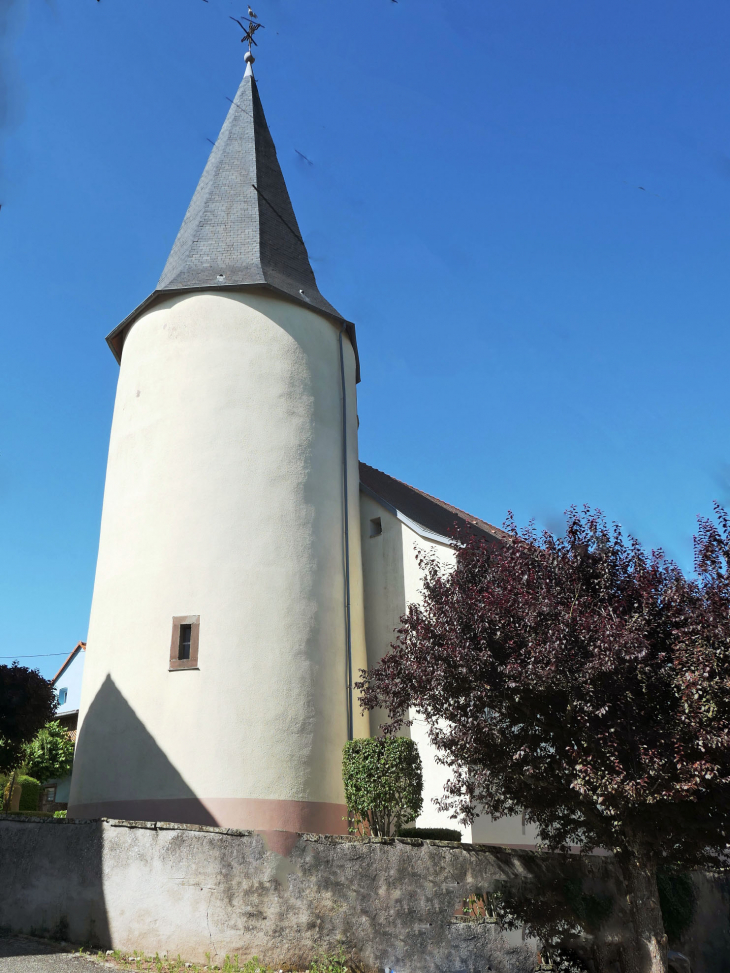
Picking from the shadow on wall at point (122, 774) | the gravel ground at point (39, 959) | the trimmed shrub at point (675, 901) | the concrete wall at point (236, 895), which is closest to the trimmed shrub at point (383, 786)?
the concrete wall at point (236, 895)

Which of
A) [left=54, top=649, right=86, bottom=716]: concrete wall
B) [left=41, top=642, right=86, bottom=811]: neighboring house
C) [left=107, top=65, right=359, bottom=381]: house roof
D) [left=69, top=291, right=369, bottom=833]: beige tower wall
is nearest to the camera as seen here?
[left=69, top=291, right=369, bottom=833]: beige tower wall

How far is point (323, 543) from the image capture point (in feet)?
57.0

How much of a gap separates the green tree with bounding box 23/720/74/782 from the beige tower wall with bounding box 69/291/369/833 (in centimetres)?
1189

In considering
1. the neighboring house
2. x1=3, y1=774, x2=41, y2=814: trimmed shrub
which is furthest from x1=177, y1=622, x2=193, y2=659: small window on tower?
the neighboring house

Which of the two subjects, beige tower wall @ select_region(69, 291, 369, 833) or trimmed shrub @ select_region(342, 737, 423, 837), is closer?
trimmed shrub @ select_region(342, 737, 423, 837)

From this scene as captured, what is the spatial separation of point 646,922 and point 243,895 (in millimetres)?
5649

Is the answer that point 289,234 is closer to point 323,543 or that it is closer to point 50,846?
point 323,543

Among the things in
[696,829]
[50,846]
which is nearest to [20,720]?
[50,846]

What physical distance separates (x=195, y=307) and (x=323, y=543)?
5.88 metres

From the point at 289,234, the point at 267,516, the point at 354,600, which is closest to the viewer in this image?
the point at 267,516

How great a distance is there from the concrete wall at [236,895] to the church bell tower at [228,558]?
3.62 m

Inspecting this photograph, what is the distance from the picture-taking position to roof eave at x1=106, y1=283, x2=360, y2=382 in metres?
18.5

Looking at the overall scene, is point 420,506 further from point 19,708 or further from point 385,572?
point 19,708

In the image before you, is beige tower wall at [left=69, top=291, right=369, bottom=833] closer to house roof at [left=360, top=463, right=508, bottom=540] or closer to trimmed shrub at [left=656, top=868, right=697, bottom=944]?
house roof at [left=360, top=463, right=508, bottom=540]
